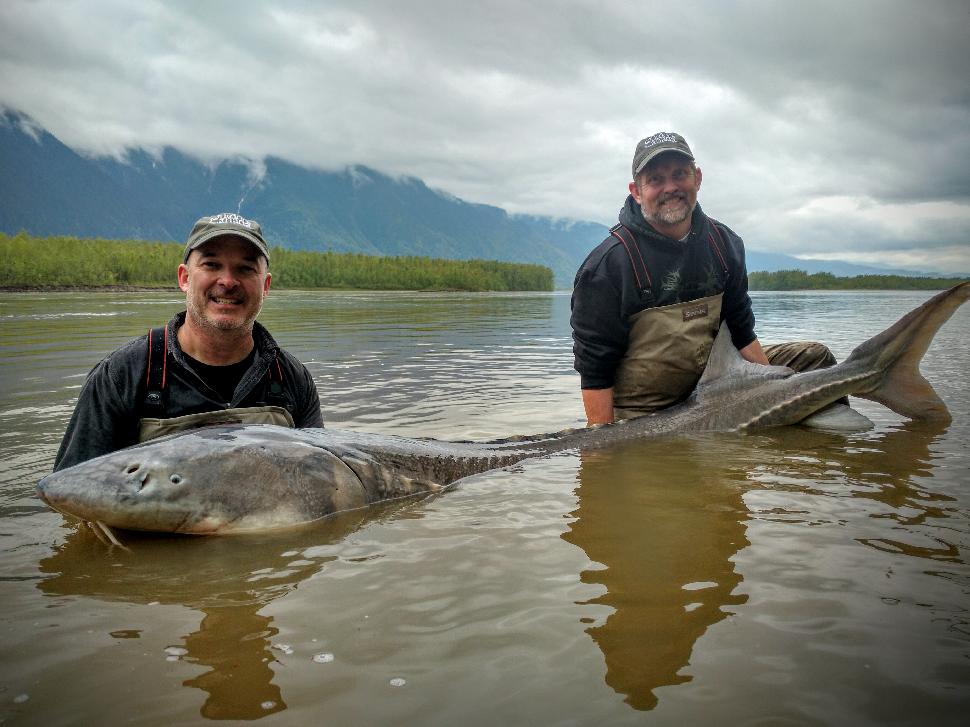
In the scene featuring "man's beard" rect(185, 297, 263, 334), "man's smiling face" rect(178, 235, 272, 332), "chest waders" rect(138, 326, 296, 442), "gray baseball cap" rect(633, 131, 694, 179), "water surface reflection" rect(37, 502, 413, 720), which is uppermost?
"gray baseball cap" rect(633, 131, 694, 179)

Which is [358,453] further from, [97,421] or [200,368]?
[97,421]

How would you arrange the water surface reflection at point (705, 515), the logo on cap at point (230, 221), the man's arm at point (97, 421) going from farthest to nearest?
the logo on cap at point (230, 221)
the man's arm at point (97, 421)
the water surface reflection at point (705, 515)

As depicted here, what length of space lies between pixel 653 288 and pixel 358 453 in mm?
2955

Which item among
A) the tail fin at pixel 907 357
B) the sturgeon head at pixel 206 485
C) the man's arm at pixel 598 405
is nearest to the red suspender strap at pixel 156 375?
the sturgeon head at pixel 206 485

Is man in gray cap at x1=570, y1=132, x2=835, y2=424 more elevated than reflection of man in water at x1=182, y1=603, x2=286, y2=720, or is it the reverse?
man in gray cap at x1=570, y1=132, x2=835, y2=424

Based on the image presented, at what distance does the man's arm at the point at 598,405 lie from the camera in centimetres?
569

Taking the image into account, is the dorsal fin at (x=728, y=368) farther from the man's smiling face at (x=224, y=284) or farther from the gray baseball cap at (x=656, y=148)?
the man's smiling face at (x=224, y=284)

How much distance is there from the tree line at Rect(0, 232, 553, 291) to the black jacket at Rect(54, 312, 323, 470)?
184ft

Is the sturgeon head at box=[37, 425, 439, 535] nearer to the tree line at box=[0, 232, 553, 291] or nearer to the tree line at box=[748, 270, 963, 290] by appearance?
the tree line at box=[0, 232, 553, 291]

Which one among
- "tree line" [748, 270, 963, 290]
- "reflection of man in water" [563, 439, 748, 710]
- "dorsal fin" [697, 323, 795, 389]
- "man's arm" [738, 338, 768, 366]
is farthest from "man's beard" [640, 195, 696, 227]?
"tree line" [748, 270, 963, 290]

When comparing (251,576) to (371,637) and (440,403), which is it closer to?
(371,637)

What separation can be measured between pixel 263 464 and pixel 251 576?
68 centimetres

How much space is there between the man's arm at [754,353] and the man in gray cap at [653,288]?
495mm

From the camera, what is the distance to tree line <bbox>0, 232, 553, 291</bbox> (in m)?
53.6
